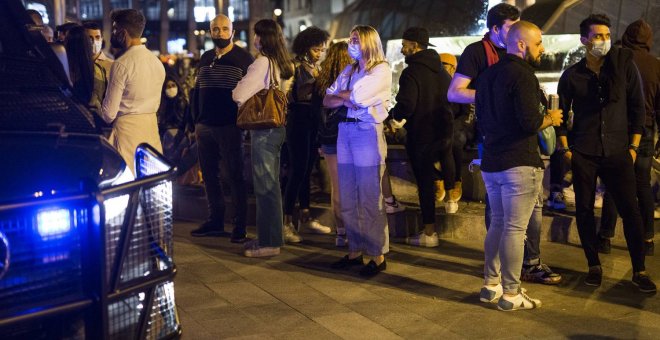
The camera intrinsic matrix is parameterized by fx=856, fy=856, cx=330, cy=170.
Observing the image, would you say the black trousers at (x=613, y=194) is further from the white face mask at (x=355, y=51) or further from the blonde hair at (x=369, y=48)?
the white face mask at (x=355, y=51)

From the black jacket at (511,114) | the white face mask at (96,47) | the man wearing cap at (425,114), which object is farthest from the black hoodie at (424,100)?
the white face mask at (96,47)

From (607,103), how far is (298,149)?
309 cm

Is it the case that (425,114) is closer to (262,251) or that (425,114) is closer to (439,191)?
(439,191)

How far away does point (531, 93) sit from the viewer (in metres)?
5.60

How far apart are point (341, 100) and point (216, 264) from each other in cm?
186

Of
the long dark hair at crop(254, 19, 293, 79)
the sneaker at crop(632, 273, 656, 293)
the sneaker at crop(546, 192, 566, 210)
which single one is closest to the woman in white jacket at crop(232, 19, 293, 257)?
the long dark hair at crop(254, 19, 293, 79)

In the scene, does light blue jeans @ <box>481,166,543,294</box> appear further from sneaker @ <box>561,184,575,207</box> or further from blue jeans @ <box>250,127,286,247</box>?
sneaker @ <box>561,184,575,207</box>

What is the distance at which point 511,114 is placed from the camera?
224 inches

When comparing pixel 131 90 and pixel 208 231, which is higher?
pixel 131 90

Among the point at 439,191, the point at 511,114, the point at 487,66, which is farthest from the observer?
the point at 439,191

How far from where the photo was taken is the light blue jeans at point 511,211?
5.73 m

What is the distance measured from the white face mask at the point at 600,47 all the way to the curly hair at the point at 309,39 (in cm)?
268

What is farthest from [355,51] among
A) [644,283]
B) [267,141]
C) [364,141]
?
[644,283]

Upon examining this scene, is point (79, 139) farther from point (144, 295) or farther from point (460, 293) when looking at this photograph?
point (460, 293)
